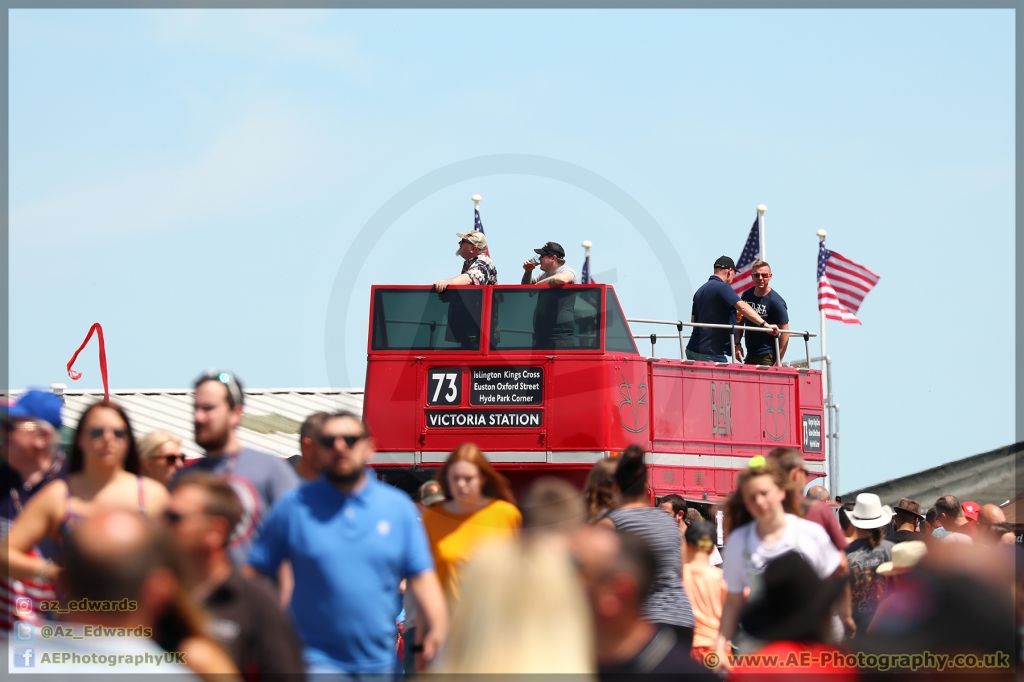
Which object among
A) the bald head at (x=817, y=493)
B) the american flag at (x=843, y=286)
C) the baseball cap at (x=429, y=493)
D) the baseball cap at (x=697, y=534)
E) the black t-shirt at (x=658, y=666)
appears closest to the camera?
the black t-shirt at (x=658, y=666)

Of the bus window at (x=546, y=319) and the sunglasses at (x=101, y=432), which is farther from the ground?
the bus window at (x=546, y=319)

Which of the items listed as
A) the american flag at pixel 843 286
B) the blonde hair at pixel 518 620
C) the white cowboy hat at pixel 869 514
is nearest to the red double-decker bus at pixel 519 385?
the white cowboy hat at pixel 869 514

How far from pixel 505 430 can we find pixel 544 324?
1.39 meters

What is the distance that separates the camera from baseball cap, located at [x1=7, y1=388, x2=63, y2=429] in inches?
238

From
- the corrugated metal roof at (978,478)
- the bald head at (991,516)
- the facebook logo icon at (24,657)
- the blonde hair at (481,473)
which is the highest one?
the blonde hair at (481,473)

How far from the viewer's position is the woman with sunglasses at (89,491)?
213 inches

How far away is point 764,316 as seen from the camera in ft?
53.6

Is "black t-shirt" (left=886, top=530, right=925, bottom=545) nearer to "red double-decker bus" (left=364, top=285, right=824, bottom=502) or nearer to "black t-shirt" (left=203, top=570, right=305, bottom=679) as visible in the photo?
"red double-decker bus" (left=364, top=285, right=824, bottom=502)

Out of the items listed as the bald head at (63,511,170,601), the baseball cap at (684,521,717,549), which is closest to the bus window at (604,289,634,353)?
the baseball cap at (684,521,717,549)

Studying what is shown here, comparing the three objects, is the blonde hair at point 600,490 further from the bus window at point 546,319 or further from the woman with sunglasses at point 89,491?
the bus window at point 546,319

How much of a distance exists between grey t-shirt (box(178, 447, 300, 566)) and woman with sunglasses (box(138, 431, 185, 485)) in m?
0.82

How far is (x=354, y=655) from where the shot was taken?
17.8ft

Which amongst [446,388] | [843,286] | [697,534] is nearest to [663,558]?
[697,534]

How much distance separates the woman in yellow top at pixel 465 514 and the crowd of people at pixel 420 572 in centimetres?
1
